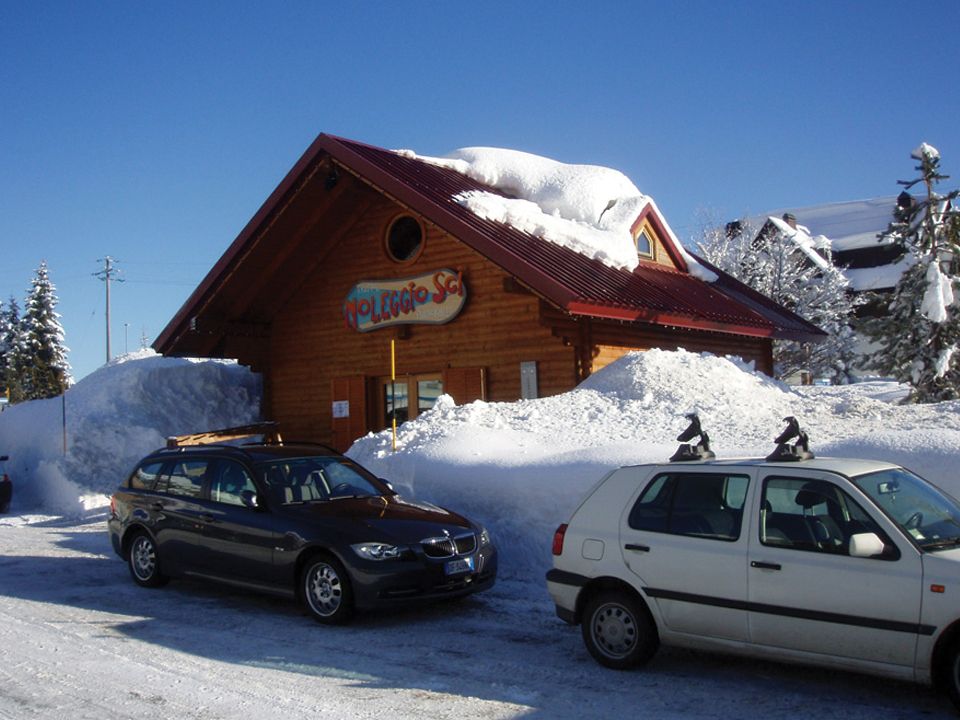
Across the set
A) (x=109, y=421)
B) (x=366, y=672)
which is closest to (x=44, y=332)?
(x=109, y=421)

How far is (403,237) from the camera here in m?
19.1

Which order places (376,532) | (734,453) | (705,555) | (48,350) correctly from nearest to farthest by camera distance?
(705,555) < (376,532) < (734,453) < (48,350)

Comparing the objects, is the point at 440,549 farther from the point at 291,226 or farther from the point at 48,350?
the point at 48,350

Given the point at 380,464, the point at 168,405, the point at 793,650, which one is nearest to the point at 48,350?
the point at 168,405

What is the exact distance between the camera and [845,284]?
41.5 metres

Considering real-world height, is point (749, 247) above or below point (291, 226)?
above

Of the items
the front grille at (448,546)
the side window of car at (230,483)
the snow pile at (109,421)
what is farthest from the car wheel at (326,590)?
the snow pile at (109,421)

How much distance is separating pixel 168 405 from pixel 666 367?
13.0 metres

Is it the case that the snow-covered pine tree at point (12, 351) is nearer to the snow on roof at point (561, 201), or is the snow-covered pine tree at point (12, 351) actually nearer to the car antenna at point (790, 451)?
the snow on roof at point (561, 201)

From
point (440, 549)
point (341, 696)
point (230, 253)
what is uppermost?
point (230, 253)

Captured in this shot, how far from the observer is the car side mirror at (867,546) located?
5.66 metres

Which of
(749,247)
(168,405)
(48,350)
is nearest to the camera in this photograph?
(168,405)

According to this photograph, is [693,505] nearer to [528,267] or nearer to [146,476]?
[146,476]

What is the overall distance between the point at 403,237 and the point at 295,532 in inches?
438
